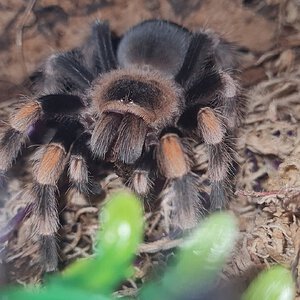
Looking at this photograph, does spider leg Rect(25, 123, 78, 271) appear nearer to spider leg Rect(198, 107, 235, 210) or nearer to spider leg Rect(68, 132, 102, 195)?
spider leg Rect(68, 132, 102, 195)

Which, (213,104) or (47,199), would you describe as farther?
(213,104)

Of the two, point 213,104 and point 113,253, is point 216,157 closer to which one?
point 213,104

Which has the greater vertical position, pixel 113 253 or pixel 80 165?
pixel 113 253

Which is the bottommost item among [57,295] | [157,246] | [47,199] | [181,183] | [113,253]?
[157,246]

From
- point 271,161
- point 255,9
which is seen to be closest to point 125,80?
point 271,161

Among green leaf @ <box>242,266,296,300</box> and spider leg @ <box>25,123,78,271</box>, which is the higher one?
green leaf @ <box>242,266,296,300</box>

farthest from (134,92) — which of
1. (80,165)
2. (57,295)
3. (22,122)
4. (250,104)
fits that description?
(57,295)

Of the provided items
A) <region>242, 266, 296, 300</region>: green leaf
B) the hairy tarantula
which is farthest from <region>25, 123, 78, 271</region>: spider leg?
<region>242, 266, 296, 300</region>: green leaf
